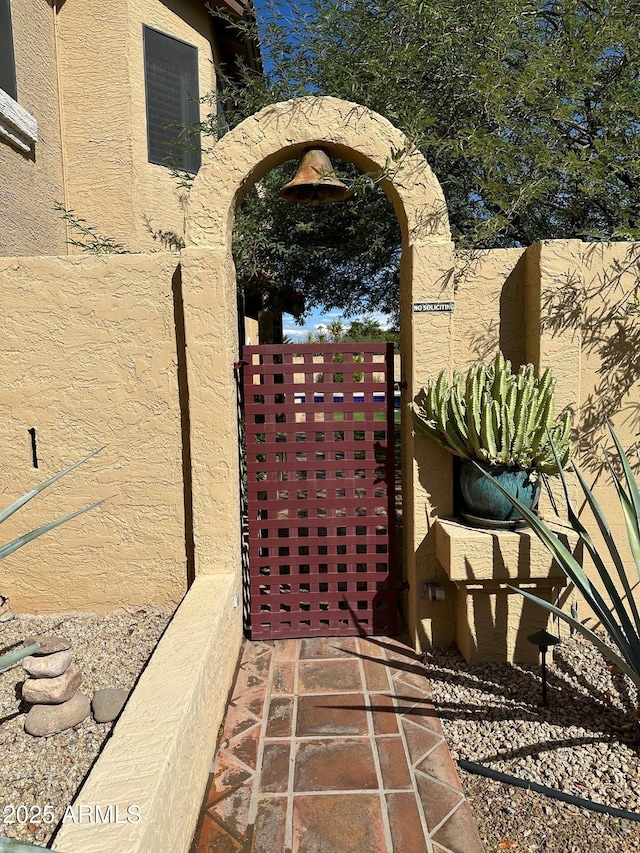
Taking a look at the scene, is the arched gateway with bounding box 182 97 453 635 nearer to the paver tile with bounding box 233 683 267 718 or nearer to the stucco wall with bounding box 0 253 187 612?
Answer: the stucco wall with bounding box 0 253 187 612

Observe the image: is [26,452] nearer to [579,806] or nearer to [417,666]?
[417,666]

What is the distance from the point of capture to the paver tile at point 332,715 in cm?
323

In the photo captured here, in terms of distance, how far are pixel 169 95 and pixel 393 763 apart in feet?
28.1

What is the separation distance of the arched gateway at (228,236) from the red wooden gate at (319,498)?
1.22 feet

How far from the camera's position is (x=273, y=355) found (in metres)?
4.28

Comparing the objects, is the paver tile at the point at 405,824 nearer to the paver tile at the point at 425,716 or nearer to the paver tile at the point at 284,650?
the paver tile at the point at 425,716

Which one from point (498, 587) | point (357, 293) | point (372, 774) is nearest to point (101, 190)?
point (357, 293)

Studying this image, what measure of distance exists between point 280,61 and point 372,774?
6.98 m

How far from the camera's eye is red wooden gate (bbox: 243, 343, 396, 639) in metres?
4.28

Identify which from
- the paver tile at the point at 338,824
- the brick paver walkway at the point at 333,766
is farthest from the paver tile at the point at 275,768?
the paver tile at the point at 338,824

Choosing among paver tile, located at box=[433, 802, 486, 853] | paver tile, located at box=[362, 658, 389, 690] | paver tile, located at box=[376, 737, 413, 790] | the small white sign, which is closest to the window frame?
the small white sign

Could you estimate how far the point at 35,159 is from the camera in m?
6.55

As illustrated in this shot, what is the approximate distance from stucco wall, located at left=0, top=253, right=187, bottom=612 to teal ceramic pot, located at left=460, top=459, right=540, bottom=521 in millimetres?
2150

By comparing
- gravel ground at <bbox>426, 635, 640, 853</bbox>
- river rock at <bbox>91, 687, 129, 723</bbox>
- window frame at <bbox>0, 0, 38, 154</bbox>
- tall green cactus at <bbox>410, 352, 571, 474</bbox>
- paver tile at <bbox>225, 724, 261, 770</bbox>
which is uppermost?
window frame at <bbox>0, 0, 38, 154</bbox>
